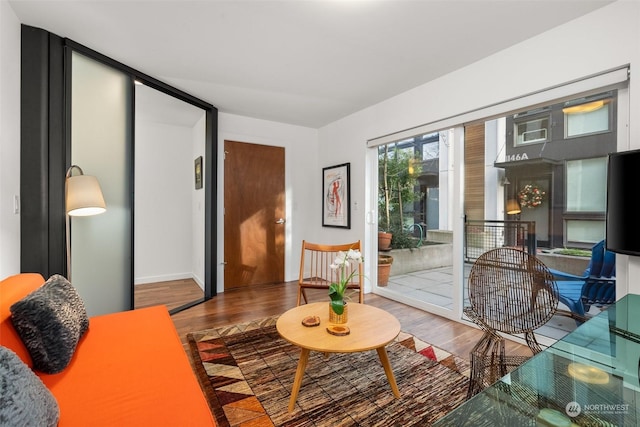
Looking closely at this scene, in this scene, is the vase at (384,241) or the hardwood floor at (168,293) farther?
the vase at (384,241)

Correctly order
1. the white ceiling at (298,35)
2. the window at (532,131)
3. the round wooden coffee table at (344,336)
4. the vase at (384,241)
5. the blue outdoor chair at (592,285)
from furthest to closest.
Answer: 1. the vase at (384,241)
2. the window at (532,131)
3. the blue outdoor chair at (592,285)
4. the white ceiling at (298,35)
5. the round wooden coffee table at (344,336)

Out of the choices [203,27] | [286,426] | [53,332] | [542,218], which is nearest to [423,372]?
[286,426]

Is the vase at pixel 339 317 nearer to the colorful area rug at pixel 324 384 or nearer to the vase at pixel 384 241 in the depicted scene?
the colorful area rug at pixel 324 384

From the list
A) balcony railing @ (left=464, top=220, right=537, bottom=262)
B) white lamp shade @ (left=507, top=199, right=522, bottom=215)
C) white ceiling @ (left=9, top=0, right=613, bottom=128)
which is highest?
white ceiling @ (left=9, top=0, right=613, bottom=128)

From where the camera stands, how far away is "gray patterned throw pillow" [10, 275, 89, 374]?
121 cm

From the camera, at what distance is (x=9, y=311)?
49.0 inches

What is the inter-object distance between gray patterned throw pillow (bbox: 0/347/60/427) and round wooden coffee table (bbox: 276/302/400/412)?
0.97 m

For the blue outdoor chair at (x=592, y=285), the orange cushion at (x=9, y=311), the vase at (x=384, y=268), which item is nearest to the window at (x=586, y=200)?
the blue outdoor chair at (x=592, y=285)

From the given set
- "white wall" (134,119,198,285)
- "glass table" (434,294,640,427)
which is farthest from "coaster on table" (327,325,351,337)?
"white wall" (134,119,198,285)

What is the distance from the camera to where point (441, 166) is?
3176mm

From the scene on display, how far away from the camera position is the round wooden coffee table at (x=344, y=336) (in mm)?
1535

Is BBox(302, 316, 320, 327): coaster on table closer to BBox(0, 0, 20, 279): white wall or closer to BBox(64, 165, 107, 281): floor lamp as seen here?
BBox(64, 165, 107, 281): floor lamp

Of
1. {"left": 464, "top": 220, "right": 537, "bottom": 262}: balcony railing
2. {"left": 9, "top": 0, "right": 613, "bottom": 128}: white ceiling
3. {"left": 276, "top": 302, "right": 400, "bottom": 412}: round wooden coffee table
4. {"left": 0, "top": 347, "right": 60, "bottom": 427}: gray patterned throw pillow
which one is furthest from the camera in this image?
{"left": 464, "top": 220, "right": 537, "bottom": 262}: balcony railing

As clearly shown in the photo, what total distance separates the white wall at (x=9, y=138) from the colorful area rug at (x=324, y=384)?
1361 millimetres
